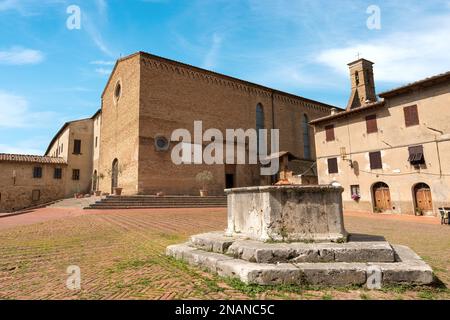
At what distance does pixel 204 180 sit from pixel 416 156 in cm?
1614

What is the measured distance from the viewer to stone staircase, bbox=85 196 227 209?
1919cm

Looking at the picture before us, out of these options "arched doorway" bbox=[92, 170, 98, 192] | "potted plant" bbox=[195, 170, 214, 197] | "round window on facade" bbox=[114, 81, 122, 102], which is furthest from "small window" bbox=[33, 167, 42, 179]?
"potted plant" bbox=[195, 170, 214, 197]

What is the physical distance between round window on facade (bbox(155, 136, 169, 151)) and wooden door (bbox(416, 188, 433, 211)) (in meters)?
18.6

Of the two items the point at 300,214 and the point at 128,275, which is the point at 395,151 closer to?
the point at 300,214

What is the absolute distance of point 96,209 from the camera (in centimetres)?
1839

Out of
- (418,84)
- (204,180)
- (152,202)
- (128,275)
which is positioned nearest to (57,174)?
(152,202)

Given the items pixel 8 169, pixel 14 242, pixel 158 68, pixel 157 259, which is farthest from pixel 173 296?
pixel 8 169

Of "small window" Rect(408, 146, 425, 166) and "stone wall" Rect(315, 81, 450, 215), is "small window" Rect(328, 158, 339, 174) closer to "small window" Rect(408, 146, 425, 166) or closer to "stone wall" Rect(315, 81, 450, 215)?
"stone wall" Rect(315, 81, 450, 215)

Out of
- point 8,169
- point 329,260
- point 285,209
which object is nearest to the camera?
point 329,260

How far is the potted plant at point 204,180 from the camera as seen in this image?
24656 millimetres

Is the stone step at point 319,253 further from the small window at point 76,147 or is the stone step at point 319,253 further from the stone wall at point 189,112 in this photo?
the small window at point 76,147

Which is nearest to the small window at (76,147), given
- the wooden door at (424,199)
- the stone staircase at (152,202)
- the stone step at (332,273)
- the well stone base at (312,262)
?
the stone staircase at (152,202)
